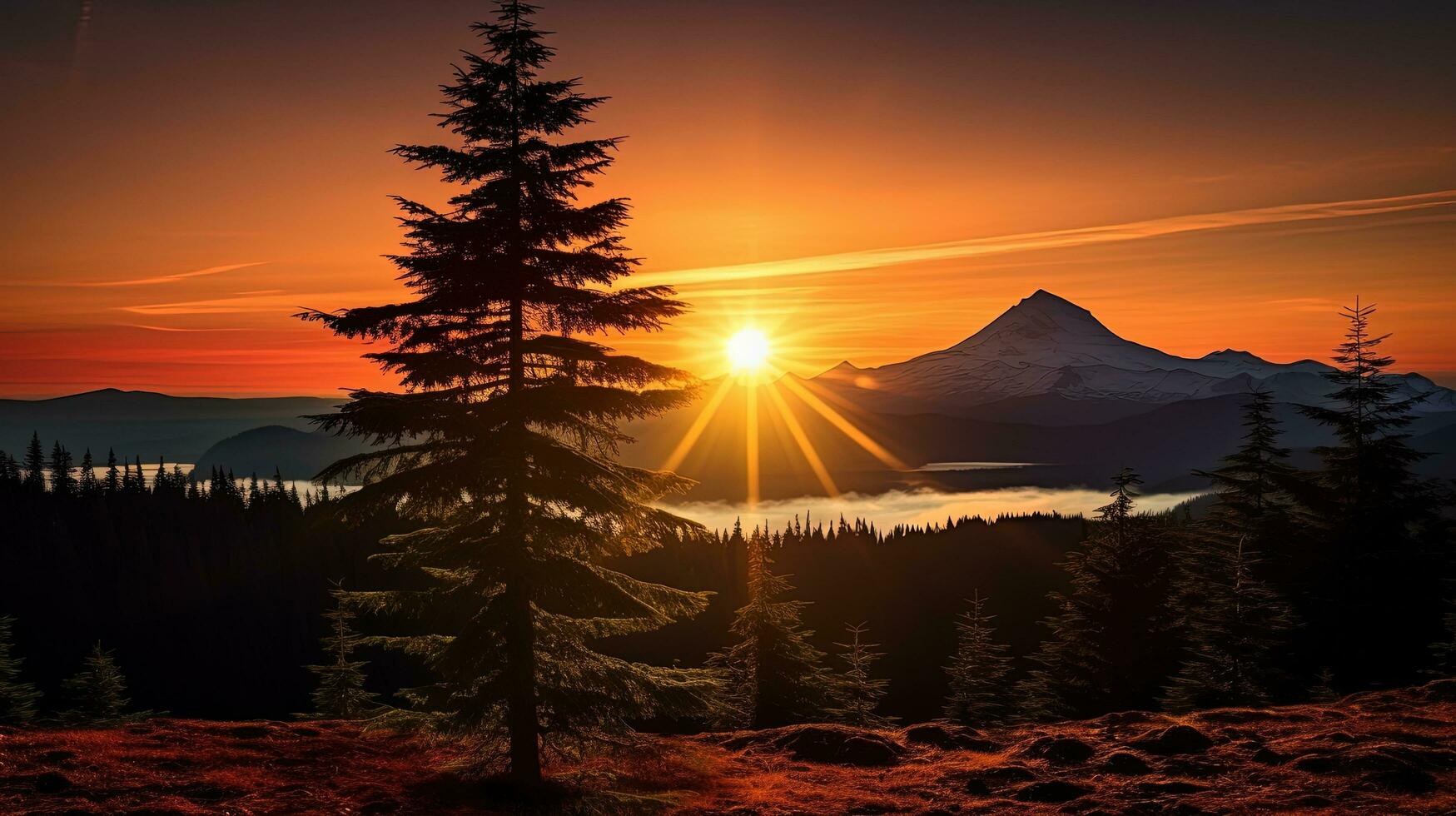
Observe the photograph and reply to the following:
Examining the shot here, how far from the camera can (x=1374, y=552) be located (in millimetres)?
A: 32219

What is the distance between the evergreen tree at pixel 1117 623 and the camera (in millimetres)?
33031

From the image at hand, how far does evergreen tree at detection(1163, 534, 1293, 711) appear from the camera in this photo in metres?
29.3

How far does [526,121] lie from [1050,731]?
22410 millimetres

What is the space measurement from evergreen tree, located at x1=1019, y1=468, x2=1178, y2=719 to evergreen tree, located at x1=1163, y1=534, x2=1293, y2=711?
1.61 meters

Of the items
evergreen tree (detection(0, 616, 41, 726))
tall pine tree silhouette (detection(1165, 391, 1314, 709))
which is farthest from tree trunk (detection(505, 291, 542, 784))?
evergreen tree (detection(0, 616, 41, 726))

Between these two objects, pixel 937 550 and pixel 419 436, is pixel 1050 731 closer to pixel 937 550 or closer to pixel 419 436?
pixel 419 436

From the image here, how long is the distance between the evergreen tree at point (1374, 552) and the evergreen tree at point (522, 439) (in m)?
31.7

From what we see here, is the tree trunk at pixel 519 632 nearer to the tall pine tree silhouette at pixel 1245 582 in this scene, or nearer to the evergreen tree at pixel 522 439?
the evergreen tree at pixel 522 439

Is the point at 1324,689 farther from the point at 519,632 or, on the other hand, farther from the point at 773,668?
the point at 519,632

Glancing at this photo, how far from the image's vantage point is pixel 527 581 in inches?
599

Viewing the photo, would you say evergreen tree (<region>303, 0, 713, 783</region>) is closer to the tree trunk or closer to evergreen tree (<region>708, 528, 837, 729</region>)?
the tree trunk

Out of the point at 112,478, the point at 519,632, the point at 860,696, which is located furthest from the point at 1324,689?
the point at 112,478

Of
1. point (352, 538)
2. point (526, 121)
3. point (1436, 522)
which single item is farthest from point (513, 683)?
point (352, 538)

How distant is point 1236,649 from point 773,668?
20.0 meters
